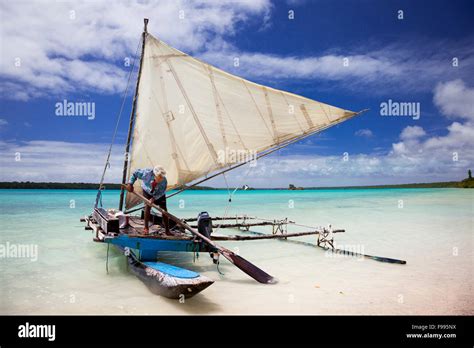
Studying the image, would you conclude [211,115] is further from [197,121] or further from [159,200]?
[159,200]

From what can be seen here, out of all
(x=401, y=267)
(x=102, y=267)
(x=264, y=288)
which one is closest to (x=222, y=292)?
(x=264, y=288)

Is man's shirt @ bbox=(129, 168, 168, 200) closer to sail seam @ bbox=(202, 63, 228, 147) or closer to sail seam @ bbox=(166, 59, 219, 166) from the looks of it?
sail seam @ bbox=(166, 59, 219, 166)

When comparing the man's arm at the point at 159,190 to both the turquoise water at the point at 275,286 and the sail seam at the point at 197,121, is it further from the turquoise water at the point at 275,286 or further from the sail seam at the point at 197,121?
the turquoise water at the point at 275,286

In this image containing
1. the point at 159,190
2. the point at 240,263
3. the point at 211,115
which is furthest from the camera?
the point at 211,115

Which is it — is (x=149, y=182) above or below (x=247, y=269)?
above

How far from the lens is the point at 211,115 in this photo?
936 centimetres

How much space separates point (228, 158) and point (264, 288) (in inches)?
149

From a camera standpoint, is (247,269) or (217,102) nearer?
(247,269)

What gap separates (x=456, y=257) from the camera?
10.8 meters

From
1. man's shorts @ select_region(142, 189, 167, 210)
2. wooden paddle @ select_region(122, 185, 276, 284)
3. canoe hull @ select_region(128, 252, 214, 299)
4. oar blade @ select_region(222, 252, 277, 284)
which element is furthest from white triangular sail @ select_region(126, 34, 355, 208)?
canoe hull @ select_region(128, 252, 214, 299)

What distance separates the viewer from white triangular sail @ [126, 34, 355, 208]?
9.25 m

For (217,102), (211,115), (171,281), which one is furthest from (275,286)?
(217,102)
